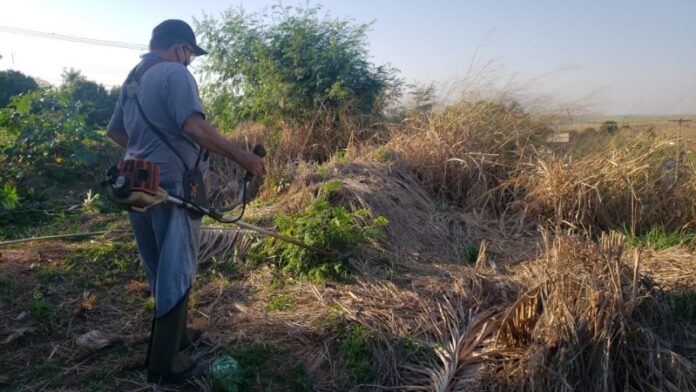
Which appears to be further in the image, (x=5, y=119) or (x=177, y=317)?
(x=5, y=119)

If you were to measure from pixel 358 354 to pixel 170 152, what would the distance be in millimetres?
1578

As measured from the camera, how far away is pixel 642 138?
688 centimetres

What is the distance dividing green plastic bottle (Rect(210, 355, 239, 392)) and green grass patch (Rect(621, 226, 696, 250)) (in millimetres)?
3660

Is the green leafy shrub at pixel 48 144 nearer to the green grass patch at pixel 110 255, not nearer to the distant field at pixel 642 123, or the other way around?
the green grass patch at pixel 110 255

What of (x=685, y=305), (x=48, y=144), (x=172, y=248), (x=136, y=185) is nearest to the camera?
(x=136, y=185)

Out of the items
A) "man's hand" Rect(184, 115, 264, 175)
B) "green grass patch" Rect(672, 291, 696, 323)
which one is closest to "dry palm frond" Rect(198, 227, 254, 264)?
"man's hand" Rect(184, 115, 264, 175)

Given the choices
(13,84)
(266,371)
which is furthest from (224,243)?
(13,84)

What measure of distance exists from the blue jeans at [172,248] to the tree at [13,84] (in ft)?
44.6

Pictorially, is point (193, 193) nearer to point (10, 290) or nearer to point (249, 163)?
point (249, 163)

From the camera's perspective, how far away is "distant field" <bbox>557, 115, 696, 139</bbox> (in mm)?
6918

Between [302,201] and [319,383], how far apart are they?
2.82 m

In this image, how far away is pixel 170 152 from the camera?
10.8 ft

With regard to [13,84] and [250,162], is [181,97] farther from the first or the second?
[13,84]

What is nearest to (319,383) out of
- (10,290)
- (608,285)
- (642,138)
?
(608,285)
